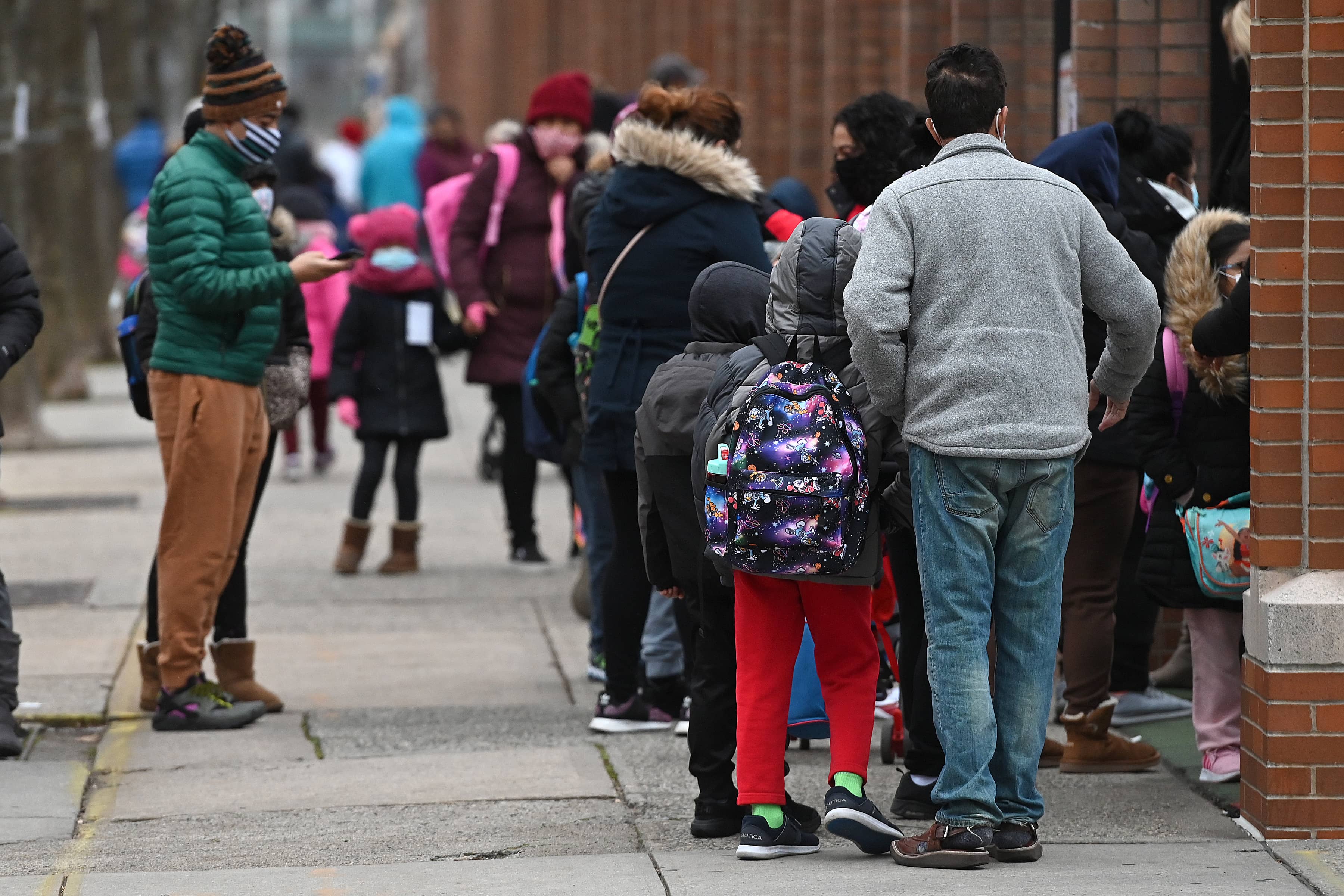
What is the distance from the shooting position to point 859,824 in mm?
4984

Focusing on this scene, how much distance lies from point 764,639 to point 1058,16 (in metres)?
4.55

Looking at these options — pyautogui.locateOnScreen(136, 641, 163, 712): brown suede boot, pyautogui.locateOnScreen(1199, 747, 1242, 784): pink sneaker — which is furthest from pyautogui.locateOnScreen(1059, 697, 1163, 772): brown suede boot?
pyautogui.locateOnScreen(136, 641, 163, 712): brown suede boot

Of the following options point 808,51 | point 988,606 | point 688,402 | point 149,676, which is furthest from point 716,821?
point 808,51

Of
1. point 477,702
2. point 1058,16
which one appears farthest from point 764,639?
point 1058,16

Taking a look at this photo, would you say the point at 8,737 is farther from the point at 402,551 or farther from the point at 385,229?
the point at 385,229

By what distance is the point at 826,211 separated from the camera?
45.1 ft

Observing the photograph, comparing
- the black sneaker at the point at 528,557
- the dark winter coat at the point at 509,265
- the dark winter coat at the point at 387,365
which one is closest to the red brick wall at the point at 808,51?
the dark winter coat at the point at 509,265

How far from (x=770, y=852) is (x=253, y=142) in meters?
2.98

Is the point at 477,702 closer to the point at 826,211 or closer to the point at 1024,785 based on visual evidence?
the point at 1024,785

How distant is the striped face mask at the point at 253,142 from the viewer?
663 centimetres

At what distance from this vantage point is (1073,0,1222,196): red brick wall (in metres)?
7.32

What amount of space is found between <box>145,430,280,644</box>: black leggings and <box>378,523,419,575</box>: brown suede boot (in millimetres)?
2800

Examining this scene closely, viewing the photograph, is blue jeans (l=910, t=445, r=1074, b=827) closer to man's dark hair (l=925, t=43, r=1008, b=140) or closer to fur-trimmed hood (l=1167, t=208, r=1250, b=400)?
man's dark hair (l=925, t=43, r=1008, b=140)

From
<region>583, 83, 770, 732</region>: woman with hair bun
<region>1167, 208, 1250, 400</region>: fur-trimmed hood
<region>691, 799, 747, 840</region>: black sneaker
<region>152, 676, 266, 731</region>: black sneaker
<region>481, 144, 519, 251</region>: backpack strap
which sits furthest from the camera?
<region>481, 144, 519, 251</region>: backpack strap
